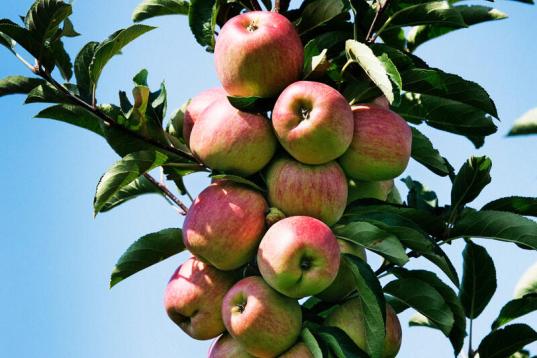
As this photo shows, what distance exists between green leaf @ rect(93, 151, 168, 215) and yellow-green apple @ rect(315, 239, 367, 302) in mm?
679

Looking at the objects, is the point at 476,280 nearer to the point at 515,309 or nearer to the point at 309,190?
the point at 515,309

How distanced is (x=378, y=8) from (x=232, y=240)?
970 mm

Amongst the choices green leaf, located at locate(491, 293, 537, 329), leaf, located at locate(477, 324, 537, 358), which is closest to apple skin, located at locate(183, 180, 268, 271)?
leaf, located at locate(477, 324, 537, 358)

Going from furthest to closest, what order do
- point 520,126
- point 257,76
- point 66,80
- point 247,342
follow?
point 66,80
point 257,76
point 247,342
point 520,126

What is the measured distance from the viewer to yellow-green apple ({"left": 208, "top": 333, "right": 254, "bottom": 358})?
2363 mm

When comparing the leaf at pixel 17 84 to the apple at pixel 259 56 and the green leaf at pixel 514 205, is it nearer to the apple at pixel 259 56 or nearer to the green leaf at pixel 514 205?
the apple at pixel 259 56

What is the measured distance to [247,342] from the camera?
2.29 meters

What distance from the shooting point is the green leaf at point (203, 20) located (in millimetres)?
2670

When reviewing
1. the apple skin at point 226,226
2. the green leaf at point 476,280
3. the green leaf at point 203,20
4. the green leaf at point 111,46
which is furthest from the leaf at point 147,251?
the green leaf at point 476,280

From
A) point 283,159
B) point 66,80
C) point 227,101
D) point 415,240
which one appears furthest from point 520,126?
point 66,80

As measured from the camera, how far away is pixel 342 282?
2.48m

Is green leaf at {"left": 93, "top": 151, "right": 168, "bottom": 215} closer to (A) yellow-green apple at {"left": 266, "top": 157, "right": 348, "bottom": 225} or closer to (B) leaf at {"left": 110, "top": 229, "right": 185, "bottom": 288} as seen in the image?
(B) leaf at {"left": 110, "top": 229, "right": 185, "bottom": 288}

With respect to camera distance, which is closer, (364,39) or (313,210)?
(313,210)

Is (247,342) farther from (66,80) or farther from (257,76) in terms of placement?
(66,80)
